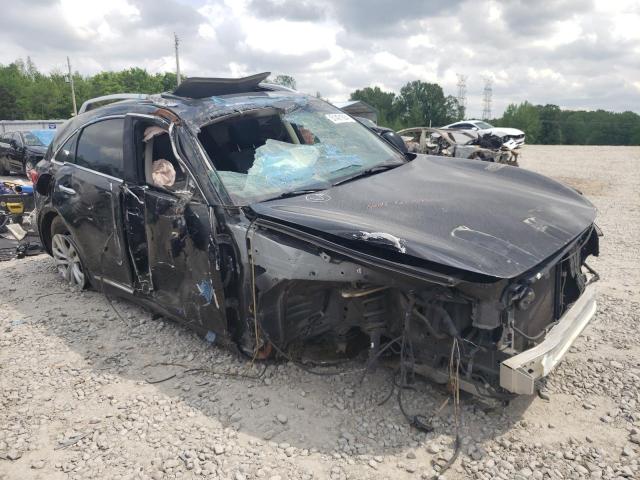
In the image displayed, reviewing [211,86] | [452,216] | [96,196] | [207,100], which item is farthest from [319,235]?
[96,196]

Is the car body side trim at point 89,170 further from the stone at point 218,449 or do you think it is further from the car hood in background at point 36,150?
the car hood in background at point 36,150

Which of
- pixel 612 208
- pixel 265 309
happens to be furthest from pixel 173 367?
pixel 612 208

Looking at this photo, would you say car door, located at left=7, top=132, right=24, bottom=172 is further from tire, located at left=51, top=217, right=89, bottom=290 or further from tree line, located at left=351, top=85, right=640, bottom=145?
tree line, located at left=351, top=85, right=640, bottom=145

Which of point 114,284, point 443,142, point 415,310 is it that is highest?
point 443,142

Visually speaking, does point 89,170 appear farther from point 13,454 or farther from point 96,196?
point 13,454

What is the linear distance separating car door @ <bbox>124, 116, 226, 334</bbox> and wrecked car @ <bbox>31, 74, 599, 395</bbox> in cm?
1

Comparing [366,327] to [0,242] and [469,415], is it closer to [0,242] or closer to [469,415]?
[469,415]

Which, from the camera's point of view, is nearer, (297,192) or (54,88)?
(297,192)

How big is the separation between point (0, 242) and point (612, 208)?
32.7ft

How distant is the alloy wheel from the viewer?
5086mm

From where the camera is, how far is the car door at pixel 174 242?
3.31 metres

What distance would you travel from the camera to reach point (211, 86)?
407cm

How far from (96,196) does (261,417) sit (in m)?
2.33

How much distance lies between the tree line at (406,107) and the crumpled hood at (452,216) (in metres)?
60.0
